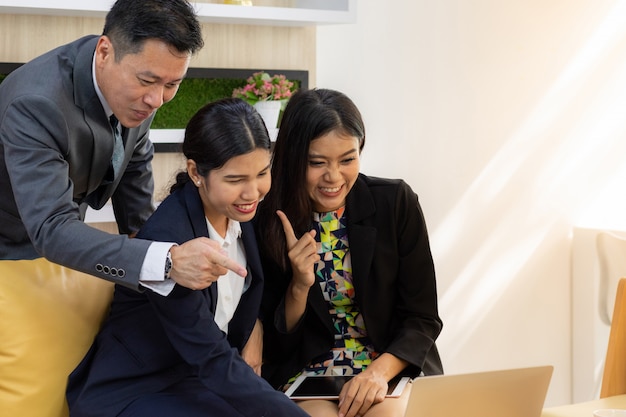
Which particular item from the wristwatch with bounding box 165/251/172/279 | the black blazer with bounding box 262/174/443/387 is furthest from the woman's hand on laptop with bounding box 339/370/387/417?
the wristwatch with bounding box 165/251/172/279

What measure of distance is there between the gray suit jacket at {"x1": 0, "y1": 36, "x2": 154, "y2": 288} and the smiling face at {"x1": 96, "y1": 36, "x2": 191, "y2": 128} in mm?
49

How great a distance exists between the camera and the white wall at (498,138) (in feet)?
11.9

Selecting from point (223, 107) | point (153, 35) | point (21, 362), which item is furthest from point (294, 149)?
point (21, 362)

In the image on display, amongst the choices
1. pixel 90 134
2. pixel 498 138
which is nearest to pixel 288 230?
pixel 90 134

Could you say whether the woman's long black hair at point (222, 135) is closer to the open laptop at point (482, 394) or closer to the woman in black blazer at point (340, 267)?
the woman in black blazer at point (340, 267)

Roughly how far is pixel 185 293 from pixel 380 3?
6.75 feet

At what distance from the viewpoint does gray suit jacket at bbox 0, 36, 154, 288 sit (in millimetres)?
1770

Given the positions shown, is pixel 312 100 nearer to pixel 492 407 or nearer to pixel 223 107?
pixel 223 107

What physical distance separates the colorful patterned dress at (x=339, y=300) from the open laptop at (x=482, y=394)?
0.49 m

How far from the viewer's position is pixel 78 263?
1778mm

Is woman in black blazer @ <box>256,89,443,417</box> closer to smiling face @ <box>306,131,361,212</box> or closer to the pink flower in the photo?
smiling face @ <box>306,131,361,212</box>

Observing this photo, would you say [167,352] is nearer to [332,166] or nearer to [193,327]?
[193,327]

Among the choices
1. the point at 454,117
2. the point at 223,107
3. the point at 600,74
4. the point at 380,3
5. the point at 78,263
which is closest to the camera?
the point at 78,263

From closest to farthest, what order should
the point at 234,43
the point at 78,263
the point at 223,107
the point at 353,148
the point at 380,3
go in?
the point at 78,263 → the point at 223,107 → the point at 353,148 → the point at 234,43 → the point at 380,3
